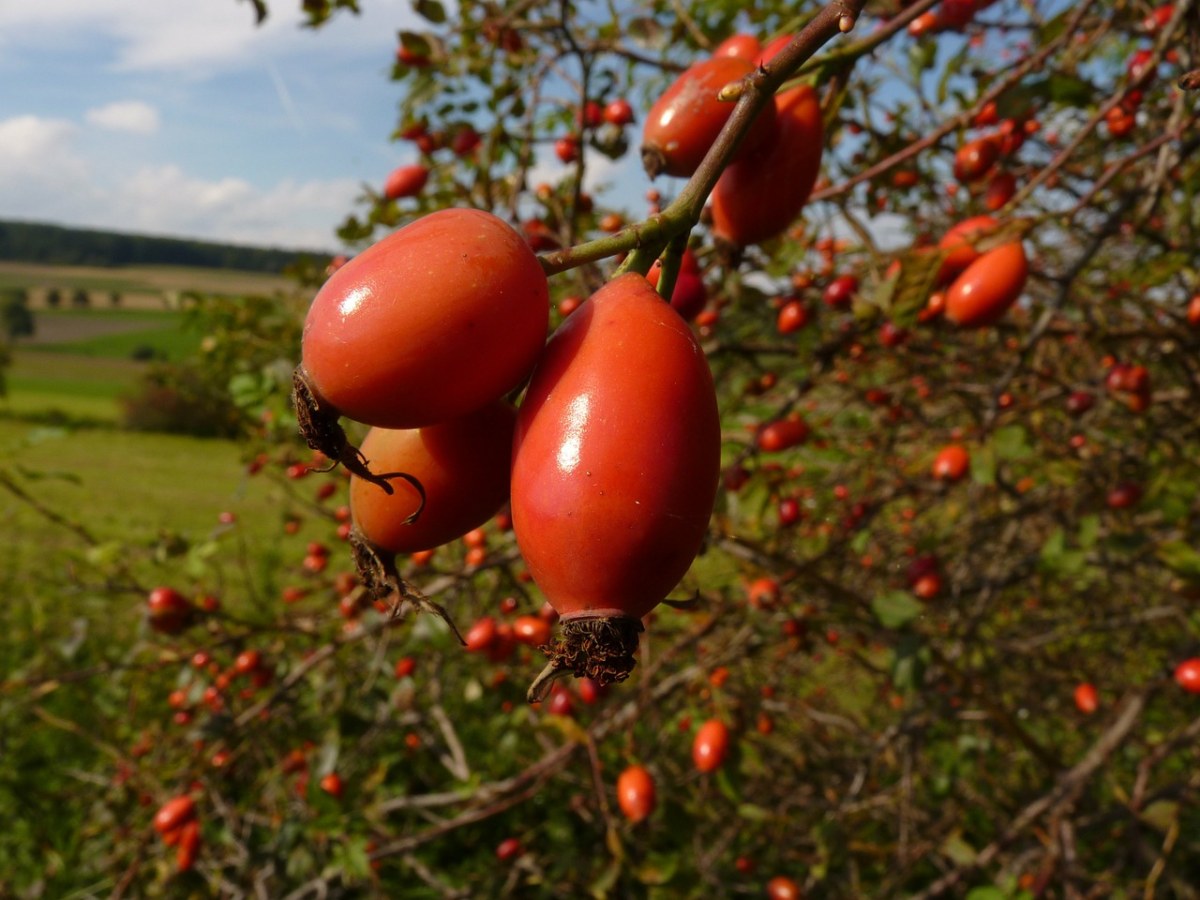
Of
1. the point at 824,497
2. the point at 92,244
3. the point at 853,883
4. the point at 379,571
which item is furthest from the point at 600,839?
the point at 92,244

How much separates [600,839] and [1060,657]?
1.84 metres

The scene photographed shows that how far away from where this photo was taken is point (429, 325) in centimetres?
57

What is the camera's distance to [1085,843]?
3105mm

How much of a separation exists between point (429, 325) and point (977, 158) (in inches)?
59.6

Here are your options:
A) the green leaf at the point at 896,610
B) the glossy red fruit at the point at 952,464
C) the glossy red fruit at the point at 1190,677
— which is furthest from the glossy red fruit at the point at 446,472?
the glossy red fruit at the point at 1190,677

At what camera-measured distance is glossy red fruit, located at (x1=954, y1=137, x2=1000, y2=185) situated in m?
1.69

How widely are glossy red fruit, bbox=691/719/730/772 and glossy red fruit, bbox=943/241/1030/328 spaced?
106 cm

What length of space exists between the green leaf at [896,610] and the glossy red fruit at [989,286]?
2.04 feet

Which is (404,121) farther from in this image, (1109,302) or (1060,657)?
(1060,657)

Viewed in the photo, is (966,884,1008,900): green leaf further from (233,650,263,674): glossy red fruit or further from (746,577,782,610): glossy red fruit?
(233,650,263,674): glossy red fruit

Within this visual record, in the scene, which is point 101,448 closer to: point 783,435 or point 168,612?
point 168,612

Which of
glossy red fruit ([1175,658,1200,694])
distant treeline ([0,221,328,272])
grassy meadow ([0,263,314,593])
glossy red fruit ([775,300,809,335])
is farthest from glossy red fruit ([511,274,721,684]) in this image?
distant treeline ([0,221,328,272])

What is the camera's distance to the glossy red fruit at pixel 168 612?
7.04 feet

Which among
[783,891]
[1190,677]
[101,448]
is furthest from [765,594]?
[101,448]
